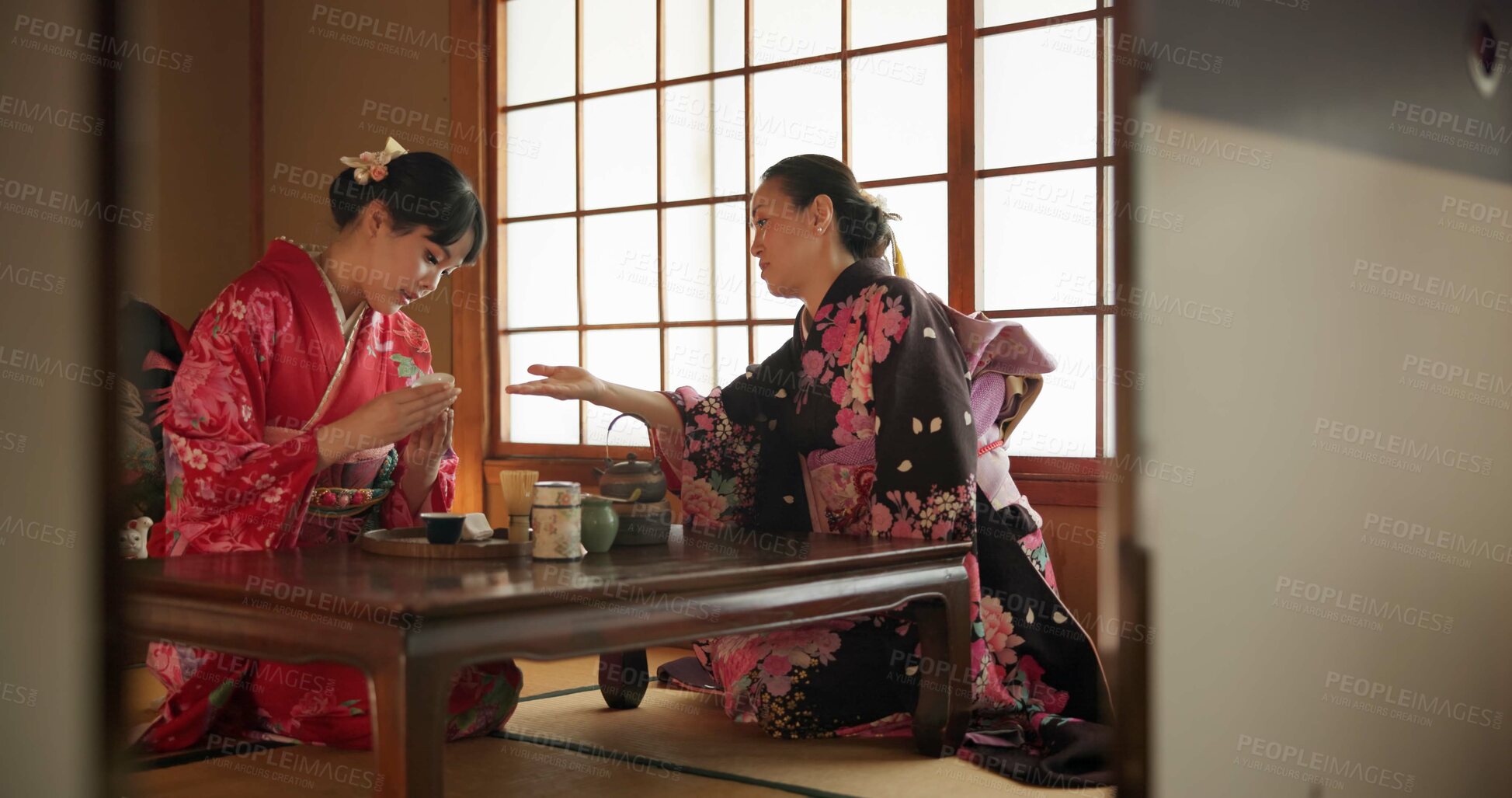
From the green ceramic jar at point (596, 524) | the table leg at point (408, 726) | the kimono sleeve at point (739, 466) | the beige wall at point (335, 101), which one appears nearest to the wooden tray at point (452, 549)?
the green ceramic jar at point (596, 524)

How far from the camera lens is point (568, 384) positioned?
2836mm

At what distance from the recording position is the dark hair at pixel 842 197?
3156 millimetres

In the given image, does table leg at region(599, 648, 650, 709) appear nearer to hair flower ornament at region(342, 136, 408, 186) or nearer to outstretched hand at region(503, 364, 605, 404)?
outstretched hand at region(503, 364, 605, 404)

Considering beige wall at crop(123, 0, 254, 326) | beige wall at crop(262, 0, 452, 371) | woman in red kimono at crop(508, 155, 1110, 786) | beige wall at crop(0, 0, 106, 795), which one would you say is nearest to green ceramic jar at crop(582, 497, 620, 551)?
woman in red kimono at crop(508, 155, 1110, 786)

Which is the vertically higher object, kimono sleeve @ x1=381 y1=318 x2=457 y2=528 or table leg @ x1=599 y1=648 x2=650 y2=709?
kimono sleeve @ x1=381 y1=318 x2=457 y2=528

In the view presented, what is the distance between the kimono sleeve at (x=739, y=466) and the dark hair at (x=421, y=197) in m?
0.72

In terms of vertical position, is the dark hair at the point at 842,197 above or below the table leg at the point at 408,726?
above

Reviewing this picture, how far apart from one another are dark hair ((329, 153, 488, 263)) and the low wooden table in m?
0.85

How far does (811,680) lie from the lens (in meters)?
2.86

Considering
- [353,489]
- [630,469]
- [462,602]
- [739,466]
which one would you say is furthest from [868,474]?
[462,602]

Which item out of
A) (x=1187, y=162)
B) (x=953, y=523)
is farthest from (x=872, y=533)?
(x=1187, y=162)

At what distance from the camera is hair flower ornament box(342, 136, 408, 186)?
2.95m

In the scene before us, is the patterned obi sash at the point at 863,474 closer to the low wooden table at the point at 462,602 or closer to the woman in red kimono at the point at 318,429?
the low wooden table at the point at 462,602

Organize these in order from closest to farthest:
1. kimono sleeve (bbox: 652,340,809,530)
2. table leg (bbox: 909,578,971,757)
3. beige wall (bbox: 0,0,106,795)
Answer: beige wall (bbox: 0,0,106,795) → table leg (bbox: 909,578,971,757) → kimono sleeve (bbox: 652,340,809,530)
